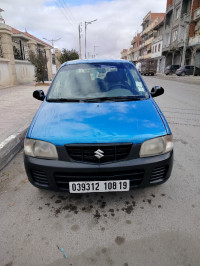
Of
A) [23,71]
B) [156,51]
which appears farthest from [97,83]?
[156,51]

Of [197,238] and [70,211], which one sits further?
[70,211]

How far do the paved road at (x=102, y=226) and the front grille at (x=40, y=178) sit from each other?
323mm

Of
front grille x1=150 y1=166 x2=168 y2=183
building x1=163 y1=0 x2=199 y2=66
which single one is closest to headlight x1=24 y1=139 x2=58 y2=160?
front grille x1=150 y1=166 x2=168 y2=183

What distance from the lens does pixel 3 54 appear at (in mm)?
12750

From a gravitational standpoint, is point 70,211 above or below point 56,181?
below

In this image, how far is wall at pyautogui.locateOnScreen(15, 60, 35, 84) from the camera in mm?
15013

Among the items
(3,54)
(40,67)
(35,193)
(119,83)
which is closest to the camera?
(35,193)

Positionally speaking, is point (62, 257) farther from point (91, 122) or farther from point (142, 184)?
point (91, 122)

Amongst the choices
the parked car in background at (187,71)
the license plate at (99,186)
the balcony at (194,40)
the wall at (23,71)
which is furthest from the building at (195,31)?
the license plate at (99,186)

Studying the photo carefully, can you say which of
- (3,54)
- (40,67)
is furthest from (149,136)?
(40,67)

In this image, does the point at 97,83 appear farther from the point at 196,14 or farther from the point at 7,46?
the point at 196,14

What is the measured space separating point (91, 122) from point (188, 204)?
1422 millimetres

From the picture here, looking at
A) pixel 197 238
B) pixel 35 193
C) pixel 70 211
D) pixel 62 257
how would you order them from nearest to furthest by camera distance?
pixel 62 257 < pixel 197 238 < pixel 70 211 < pixel 35 193

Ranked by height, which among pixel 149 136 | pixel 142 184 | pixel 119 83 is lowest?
pixel 142 184
